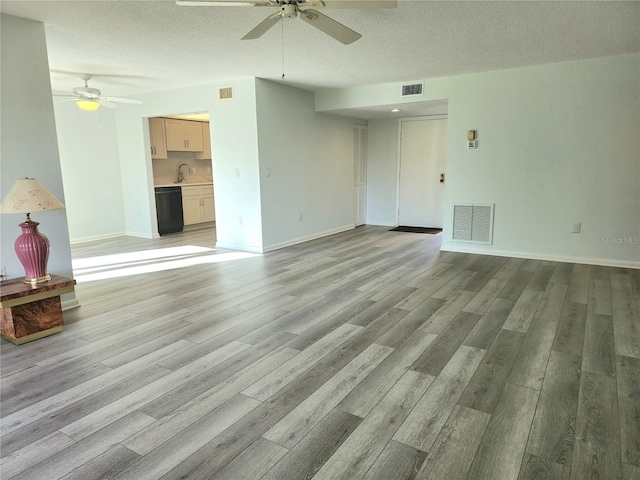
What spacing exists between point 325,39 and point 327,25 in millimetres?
1128

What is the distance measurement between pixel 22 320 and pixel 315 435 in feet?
7.95

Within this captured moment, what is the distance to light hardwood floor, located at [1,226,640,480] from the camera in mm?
1729

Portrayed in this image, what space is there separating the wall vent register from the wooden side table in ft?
15.5

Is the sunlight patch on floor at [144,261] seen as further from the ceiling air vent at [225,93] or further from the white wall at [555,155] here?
the white wall at [555,155]

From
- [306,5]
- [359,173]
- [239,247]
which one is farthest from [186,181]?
[306,5]

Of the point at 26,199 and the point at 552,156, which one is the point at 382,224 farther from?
the point at 26,199

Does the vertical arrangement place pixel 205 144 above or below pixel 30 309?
above

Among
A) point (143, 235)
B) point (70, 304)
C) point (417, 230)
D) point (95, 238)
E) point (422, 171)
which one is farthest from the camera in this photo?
point (422, 171)

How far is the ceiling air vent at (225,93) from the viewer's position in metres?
5.64

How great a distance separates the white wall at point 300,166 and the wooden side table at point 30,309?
120 inches

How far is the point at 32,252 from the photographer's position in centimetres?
302

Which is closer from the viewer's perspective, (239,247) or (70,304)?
(70,304)

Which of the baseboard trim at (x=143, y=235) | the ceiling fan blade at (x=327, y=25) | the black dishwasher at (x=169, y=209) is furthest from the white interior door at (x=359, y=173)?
the ceiling fan blade at (x=327, y=25)

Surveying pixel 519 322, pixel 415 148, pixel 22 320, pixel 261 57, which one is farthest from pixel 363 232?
pixel 22 320
